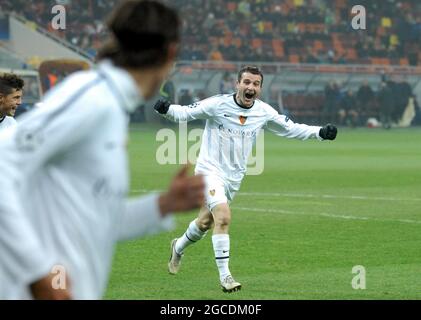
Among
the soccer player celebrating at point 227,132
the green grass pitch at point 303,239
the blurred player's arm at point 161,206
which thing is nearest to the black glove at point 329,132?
the soccer player celebrating at point 227,132

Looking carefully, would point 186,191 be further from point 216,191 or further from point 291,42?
point 291,42

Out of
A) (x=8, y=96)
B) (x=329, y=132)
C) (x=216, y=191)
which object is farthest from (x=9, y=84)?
(x=329, y=132)

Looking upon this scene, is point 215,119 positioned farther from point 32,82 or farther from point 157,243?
point 32,82

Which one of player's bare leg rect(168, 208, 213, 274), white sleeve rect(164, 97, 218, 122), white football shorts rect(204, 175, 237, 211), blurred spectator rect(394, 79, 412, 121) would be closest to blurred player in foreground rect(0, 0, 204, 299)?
white football shorts rect(204, 175, 237, 211)

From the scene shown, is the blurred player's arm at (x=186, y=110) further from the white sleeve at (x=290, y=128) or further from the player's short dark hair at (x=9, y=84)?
the player's short dark hair at (x=9, y=84)

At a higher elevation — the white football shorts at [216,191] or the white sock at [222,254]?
the white football shorts at [216,191]

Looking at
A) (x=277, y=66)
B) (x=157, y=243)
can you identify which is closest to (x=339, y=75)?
(x=277, y=66)

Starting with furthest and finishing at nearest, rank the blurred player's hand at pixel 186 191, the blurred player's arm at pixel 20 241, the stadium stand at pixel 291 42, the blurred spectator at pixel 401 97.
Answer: the blurred spectator at pixel 401 97
the stadium stand at pixel 291 42
the blurred player's hand at pixel 186 191
the blurred player's arm at pixel 20 241

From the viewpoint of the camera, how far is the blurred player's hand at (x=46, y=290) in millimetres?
3801

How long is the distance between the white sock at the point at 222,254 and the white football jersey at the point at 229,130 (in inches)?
34.4

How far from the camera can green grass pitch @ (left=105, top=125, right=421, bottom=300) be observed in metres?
10.4

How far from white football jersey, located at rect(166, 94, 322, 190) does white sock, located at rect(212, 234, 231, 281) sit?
2.86ft

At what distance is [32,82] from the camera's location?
131 feet

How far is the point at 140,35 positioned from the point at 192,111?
7368 millimetres
